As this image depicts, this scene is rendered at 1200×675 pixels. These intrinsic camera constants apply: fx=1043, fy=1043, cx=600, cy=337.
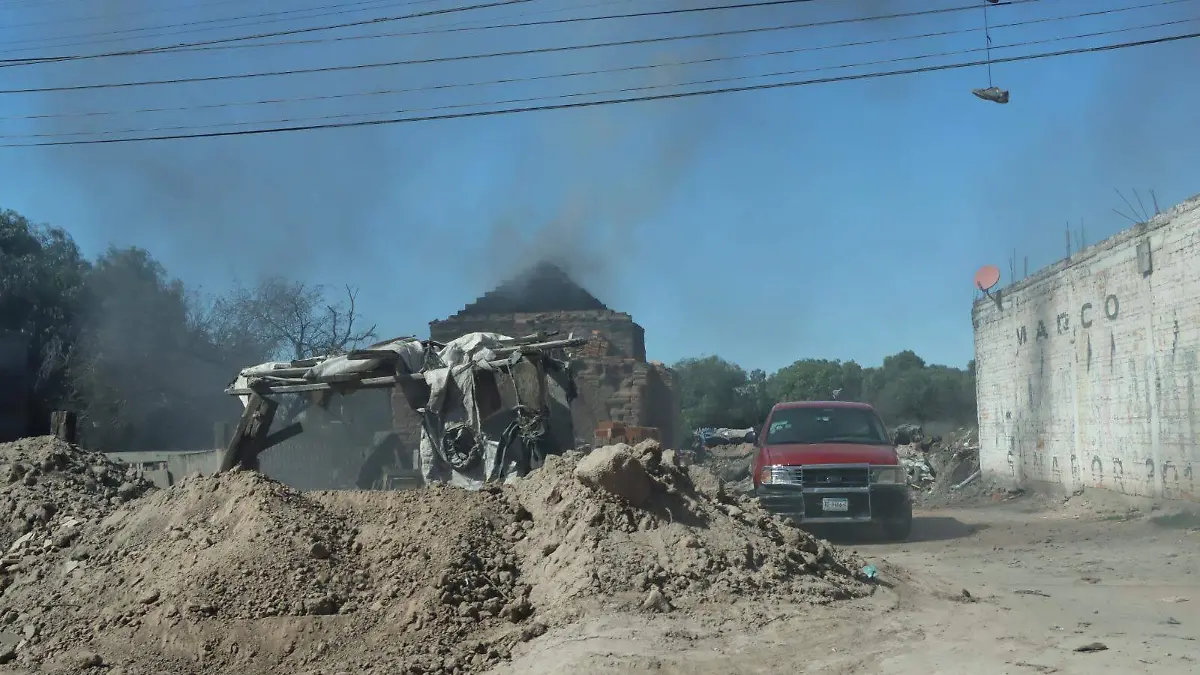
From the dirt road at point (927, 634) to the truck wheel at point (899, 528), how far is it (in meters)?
3.28

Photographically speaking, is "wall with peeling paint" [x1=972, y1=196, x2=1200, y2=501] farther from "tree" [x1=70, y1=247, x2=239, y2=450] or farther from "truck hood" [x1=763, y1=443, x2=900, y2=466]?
"tree" [x1=70, y1=247, x2=239, y2=450]

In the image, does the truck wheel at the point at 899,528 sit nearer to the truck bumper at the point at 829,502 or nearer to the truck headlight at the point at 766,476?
the truck bumper at the point at 829,502

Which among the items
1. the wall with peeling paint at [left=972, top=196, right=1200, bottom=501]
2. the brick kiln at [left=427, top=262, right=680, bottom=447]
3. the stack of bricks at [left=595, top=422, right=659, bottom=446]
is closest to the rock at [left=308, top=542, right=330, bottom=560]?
the stack of bricks at [left=595, top=422, right=659, bottom=446]

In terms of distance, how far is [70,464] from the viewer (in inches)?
435

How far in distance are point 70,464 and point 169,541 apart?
405 cm

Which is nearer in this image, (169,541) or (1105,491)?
(169,541)

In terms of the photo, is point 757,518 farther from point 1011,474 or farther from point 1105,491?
point 1011,474

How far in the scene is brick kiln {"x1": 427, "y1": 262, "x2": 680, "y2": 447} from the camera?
18.1 metres

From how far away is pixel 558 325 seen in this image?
1991cm

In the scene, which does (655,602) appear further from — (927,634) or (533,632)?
(927,634)

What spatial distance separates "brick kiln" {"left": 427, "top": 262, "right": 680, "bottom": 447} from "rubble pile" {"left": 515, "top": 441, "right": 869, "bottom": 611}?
752 cm

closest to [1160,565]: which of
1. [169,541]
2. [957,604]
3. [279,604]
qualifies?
[957,604]

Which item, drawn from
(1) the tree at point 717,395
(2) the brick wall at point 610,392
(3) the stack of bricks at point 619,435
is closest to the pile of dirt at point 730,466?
(2) the brick wall at point 610,392

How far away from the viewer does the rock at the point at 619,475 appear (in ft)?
23.5
